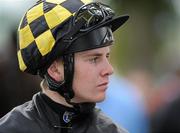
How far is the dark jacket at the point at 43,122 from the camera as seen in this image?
459cm

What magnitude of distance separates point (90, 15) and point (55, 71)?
41cm

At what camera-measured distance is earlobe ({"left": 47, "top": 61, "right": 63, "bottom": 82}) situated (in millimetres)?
4613

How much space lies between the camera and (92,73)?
4520mm

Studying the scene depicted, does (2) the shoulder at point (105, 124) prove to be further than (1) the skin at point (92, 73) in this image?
Yes

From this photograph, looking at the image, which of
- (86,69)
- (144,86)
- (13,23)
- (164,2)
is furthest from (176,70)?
(164,2)

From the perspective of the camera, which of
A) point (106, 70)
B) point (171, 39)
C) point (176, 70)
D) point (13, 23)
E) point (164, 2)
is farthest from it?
point (164, 2)

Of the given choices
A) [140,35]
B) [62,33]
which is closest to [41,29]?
[62,33]

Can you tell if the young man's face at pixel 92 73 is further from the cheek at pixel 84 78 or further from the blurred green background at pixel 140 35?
the blurred green background at pixel 140 35

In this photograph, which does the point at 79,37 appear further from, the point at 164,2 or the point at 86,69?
the point at 164,2

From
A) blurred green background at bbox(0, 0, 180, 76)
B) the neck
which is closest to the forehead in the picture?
the neck

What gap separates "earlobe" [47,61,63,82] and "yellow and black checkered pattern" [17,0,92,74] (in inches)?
2.2

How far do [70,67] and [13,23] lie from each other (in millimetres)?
4967

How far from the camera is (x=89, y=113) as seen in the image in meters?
4.70

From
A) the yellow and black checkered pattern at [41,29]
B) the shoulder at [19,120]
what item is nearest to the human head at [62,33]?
the yellow and black checkered pattern at [41,29]
